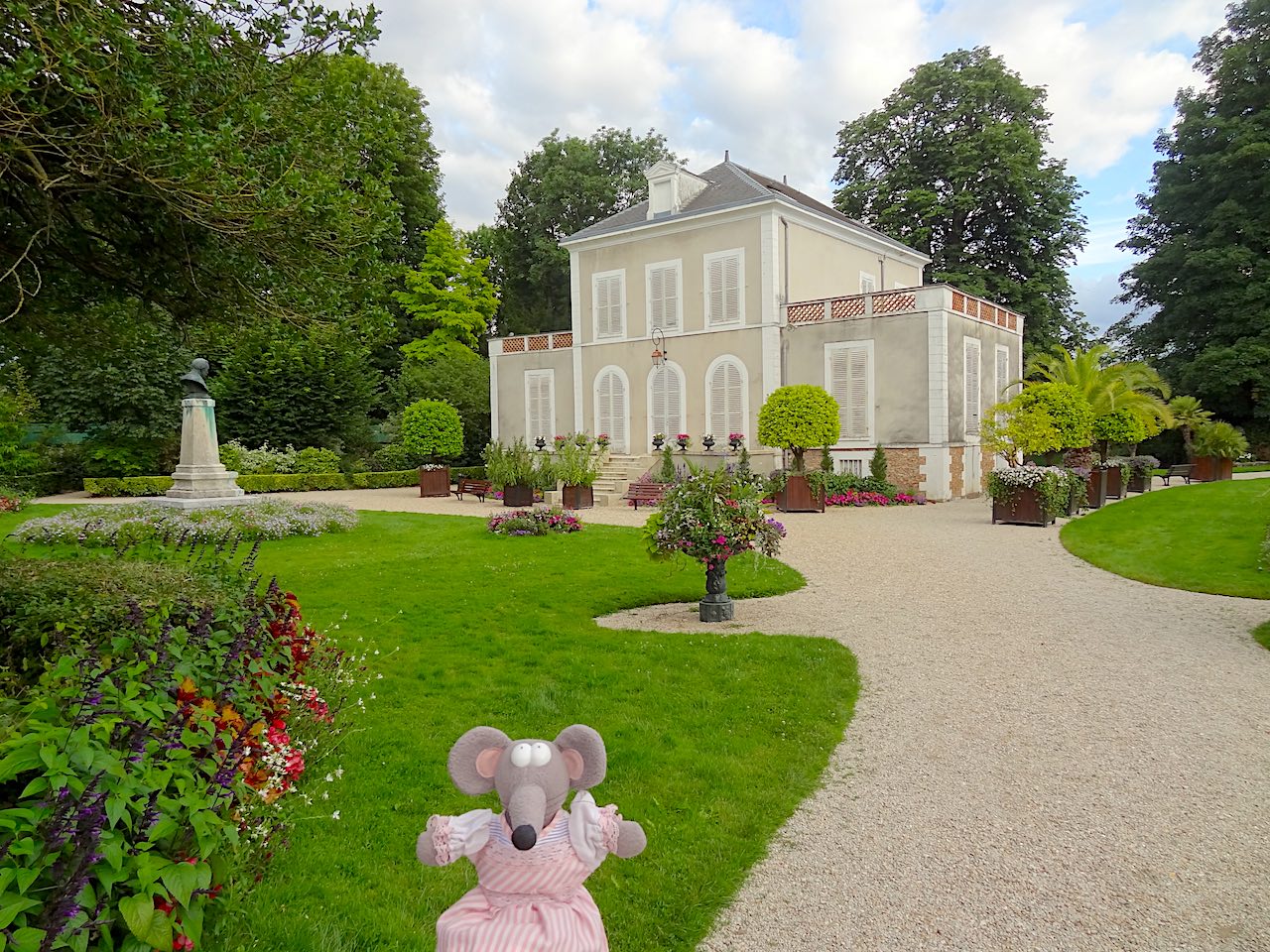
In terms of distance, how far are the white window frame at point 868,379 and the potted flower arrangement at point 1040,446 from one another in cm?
363

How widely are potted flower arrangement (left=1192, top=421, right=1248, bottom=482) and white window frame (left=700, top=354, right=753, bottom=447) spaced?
37.8 ft

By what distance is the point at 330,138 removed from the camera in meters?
5.28

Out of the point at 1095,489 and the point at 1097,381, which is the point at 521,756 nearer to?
the point at 1095,489

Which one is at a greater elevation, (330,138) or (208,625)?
(330,138)

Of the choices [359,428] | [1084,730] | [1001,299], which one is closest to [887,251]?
[1001,299]

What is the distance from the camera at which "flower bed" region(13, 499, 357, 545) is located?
12.2m

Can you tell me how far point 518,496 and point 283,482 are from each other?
9094 millimetres

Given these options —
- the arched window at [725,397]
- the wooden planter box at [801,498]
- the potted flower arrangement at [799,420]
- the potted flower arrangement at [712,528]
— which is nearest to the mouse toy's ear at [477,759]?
the potted flower arrangement at [712,528]

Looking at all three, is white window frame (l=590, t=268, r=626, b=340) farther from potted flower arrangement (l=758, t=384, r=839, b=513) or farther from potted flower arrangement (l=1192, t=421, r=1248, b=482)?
potted flower arrangement (l=1192, t=421, r=1248, b=482)

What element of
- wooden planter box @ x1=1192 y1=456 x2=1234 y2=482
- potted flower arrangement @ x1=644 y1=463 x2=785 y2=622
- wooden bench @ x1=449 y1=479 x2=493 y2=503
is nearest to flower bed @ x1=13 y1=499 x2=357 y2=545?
wooden bench @ x1=449 y1=479 x2=493 y2=503

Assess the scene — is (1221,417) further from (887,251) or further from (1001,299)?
(887,251)

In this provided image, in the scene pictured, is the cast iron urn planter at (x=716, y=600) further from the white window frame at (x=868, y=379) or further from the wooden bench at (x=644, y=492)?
the white window frame at (x=868, y=379)

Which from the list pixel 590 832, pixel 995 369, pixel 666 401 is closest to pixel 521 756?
pixel 590 832

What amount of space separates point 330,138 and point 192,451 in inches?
505
